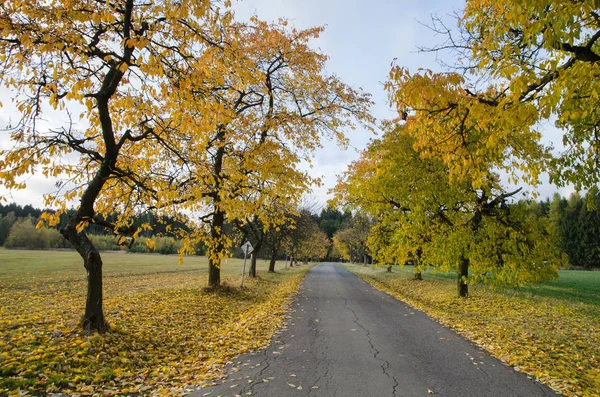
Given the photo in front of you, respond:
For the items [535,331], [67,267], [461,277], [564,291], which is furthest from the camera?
[67,267]

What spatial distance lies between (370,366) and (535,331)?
5461mm

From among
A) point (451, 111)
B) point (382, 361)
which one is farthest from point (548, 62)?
point (382, 361)

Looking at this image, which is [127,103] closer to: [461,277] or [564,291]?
[461,277]

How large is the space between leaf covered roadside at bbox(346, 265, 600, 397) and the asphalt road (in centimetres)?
43

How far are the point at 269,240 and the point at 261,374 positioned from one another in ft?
84.3

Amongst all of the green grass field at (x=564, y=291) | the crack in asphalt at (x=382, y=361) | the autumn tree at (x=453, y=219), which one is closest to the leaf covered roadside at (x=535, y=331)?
the autumn tree at (x=453, y=219)

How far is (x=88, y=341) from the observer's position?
6.16 m

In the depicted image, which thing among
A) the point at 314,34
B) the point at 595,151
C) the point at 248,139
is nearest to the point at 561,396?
the point at 595,151

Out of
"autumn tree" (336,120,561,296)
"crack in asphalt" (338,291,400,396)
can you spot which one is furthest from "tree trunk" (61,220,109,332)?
"autumn tree" (336,120,561,296)

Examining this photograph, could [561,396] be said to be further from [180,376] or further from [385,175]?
[385,175]

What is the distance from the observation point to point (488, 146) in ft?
17.1

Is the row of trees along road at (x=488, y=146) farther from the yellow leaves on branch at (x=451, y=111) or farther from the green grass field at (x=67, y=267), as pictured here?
the green grass field at (x=67, y=267)

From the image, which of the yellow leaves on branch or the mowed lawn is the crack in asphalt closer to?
the mowed lawn

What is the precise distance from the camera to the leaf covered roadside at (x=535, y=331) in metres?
5.46
